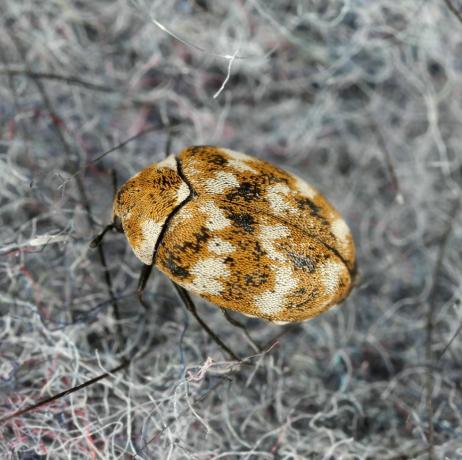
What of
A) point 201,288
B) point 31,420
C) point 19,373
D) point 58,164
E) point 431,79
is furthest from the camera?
point 431,79

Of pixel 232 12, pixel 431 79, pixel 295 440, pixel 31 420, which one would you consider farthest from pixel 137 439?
pixel 431 79

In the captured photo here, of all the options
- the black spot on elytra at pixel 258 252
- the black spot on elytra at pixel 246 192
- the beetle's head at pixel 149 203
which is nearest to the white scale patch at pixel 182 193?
the beetle's head at pixel 149 203

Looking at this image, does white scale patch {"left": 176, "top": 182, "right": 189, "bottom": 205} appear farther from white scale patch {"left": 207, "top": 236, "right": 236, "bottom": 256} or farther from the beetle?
white scale patch {"left": 207, "top": 236, "right": 236, "bottom": 256}

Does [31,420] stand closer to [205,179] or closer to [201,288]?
[201,288]

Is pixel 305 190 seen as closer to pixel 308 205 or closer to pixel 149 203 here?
pixel 308 205

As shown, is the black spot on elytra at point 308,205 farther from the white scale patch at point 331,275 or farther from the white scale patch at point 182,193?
the white scale patch at point 182,193

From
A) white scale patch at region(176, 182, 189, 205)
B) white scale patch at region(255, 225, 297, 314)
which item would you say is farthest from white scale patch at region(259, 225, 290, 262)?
white scale patch at region(176, 182, 189, 205)
